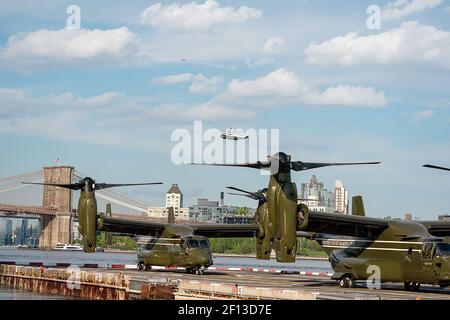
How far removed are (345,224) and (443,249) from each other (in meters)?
7.33

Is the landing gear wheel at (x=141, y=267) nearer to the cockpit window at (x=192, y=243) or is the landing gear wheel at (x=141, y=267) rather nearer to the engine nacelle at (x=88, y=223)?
the cockpit window at (x=192, y=243)

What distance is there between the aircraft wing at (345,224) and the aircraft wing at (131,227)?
22108 millimetres

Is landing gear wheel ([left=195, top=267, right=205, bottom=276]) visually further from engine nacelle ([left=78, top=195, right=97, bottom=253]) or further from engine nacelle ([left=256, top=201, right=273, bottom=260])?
engine nacelle ([left=256, top=201, right=273, bottom=260])

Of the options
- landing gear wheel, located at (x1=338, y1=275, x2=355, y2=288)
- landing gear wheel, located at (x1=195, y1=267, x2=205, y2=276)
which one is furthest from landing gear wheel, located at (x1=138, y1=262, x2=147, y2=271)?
landing gear wheel, located at (x1=338, y1=275, x2=355, y2=288)

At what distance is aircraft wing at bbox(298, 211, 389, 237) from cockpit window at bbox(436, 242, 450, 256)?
521 cm

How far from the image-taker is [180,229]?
217ft

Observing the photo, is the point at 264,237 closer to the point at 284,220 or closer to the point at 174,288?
the point at 284,220

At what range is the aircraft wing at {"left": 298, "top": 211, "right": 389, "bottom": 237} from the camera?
4759 centimetres

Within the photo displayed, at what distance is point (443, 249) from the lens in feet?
141

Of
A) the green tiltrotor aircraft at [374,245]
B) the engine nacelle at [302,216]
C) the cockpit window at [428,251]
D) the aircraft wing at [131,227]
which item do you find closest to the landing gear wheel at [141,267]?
the aircraft wing at [131,227]
